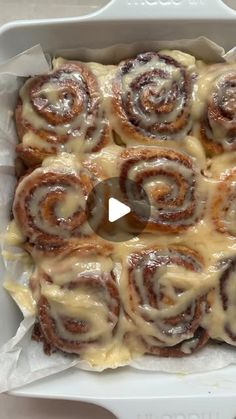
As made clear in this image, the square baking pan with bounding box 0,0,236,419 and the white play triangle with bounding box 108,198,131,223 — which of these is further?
the white play triangle with bounding box 108,198,131,223

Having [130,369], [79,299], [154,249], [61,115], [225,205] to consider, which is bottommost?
[130,369]

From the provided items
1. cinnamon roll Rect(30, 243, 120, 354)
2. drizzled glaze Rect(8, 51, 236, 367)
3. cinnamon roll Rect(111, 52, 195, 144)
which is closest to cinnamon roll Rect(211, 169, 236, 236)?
drizzled glaze Rect(8, 51, 236, 367)

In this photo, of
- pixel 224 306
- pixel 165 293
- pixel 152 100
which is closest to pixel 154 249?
pixel 165 293

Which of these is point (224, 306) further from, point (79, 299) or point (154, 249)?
point (79, 299)

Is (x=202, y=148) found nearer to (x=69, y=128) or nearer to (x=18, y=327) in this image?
(x=69, y=128)

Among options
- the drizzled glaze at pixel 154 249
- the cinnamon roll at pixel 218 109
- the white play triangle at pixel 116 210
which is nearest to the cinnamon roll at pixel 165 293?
the drizzled glaze at pixel 154 249
